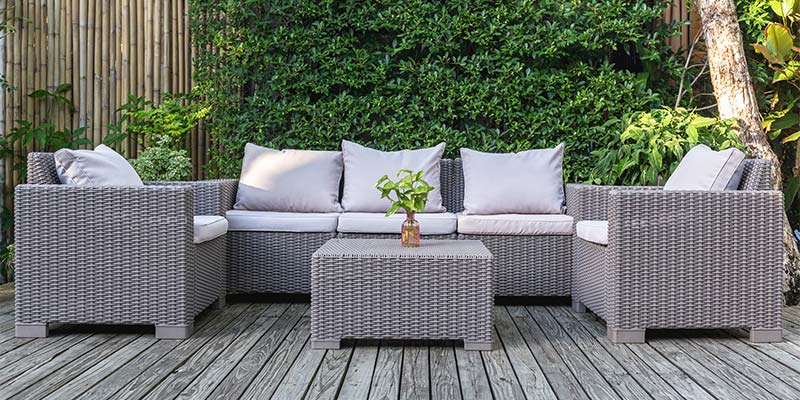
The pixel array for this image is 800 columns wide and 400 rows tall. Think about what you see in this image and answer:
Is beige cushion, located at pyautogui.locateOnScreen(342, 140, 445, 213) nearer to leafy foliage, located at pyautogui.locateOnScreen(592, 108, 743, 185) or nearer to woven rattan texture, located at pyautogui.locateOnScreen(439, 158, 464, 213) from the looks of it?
woven rattan texture, located at pyautogui.locateOnScreen(439, 158, 464, 213)

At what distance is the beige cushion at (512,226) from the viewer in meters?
4.07

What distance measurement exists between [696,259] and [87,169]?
2.69 metres

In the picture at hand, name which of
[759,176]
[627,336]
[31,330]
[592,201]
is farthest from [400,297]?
[759,176]

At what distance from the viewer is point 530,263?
13.4 feet

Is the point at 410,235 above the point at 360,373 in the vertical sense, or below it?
above

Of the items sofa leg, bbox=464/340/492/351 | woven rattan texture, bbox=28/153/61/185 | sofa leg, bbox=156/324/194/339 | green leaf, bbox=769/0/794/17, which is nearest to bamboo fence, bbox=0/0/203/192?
woven rattan texture, bbox=28/153/61/185

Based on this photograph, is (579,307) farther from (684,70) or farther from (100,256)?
(100,256)

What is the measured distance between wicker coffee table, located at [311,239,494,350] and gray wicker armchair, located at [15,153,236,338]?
646mm

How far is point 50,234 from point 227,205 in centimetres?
124

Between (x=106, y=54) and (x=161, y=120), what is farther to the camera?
(x=106, y=54)

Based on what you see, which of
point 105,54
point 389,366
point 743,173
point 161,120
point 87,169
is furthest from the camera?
point 105,54

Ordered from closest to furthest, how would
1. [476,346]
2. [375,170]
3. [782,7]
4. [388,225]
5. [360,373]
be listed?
[360,373] → [476,346] → [388,225] → [375,170] → [782,7]

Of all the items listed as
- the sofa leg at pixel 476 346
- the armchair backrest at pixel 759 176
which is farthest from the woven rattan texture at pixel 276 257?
the armchair backrest at pixel 759 176

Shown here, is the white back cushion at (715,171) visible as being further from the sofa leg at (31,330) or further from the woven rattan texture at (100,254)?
the sofa leg at (31,330)
